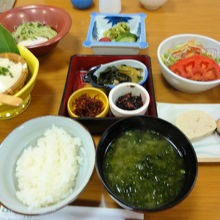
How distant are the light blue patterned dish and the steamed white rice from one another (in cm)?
89

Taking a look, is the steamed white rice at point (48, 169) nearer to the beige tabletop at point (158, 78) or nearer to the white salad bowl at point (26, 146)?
the white salad bowl at point (26, 146)

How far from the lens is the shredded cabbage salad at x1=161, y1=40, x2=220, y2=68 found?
1521 mm

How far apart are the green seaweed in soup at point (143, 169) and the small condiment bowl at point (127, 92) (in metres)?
0.15

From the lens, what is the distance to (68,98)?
1354mm

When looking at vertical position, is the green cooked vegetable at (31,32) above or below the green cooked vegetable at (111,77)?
above

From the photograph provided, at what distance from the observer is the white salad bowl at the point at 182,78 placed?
1264mm

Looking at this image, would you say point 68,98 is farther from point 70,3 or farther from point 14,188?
point 70,3

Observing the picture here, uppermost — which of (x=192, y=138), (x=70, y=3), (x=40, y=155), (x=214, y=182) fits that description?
(x=70, y=3)

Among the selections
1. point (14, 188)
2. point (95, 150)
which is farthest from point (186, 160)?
point (14, 188)

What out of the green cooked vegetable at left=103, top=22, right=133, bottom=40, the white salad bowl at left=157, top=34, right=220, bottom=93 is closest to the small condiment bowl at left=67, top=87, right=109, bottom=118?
the white salad bowl at left=157, top=34, right=220, bottom=93

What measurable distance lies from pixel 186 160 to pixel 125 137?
0.33 m

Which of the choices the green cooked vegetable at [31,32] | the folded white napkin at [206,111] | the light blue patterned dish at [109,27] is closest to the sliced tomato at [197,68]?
the folded white napkin at [206,111]

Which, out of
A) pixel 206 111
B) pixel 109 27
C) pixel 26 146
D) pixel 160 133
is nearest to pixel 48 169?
pixel 26 146

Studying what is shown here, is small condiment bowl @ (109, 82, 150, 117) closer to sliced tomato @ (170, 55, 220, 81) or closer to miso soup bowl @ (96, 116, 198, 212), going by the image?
miso soup bowl @ (96, 116, 198, 212)
